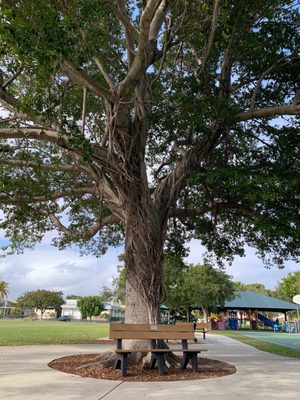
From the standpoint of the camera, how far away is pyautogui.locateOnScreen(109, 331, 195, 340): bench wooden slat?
7863mm

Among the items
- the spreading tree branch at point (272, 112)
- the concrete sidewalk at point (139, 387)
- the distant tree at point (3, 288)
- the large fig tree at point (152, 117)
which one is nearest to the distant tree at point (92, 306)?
the distant tree at point (3, 288)

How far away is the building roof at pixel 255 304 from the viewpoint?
44438 millimetres

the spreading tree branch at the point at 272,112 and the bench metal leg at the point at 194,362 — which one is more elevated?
the spreading tree branch at the point at 272,112

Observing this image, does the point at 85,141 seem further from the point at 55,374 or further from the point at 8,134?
the point at 55,374

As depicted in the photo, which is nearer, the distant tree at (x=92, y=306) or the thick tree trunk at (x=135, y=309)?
the thick tree trunk at (x=135, y=309)

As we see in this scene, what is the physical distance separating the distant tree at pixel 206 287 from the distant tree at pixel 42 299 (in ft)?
195

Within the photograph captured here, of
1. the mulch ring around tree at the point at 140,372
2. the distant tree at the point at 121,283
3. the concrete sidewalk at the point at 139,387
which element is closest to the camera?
the concrete sidewalk at the point at 139,387

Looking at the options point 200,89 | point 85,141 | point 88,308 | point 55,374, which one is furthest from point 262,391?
point 88,308

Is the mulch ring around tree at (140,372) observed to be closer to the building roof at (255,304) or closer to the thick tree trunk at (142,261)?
the thick tree trunk at (142,261)

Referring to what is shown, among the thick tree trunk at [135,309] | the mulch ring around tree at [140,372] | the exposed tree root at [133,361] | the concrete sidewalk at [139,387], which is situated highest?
the thick tree trunk at [135,309]

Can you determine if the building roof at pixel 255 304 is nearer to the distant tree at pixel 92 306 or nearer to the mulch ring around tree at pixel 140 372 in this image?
the mulch ring around tree at pixel 140 372

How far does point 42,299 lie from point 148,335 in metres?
89.5

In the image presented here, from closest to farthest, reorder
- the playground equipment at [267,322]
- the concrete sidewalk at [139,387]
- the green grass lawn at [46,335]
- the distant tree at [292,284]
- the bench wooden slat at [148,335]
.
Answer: the concrete sidewalk at [139,387]
the bench wooden slat at [148,335]
the green grass lawn at [46,335]
the playground equipment at [267,322]
the distant tree at [292,284]

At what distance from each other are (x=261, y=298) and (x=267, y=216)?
39614 mm
